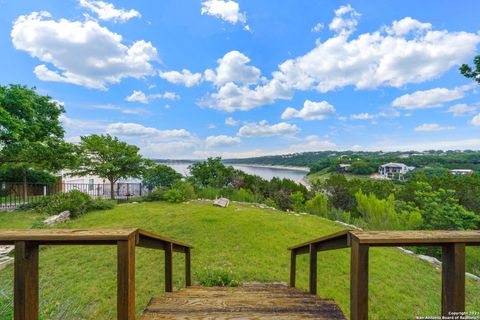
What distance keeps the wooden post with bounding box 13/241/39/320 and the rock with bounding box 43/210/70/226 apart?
7.56 m

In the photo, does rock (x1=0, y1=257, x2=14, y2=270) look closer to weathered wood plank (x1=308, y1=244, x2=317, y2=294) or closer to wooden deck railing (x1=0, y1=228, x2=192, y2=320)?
wooden deck railing (x1=0, y1=228, x2=192, y2=320)

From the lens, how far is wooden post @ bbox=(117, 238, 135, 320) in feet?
3.59

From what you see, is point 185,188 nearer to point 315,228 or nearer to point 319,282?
point 315,228

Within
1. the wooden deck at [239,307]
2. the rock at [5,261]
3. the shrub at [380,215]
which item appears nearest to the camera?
the wooden deck at [239,307]

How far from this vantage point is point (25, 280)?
43.4 inches

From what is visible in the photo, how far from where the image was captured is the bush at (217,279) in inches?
132

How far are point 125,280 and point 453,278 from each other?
160 centimetres

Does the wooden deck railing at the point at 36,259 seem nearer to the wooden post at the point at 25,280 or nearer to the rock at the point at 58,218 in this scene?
the wooden post at the point at 25,280

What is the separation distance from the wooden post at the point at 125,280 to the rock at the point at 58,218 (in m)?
7.88

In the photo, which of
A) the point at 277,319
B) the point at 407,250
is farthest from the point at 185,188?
the point at 277,319

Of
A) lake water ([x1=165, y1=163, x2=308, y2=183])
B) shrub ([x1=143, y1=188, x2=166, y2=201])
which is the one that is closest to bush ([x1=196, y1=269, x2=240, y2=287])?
shrub ([x1=143, y1=188, x2=166, y2=201])

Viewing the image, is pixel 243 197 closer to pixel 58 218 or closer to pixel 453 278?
pixel 58 218

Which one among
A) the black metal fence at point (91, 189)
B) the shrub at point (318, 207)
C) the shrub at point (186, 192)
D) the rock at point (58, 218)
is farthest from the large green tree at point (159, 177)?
the shrub at point (318, 207)

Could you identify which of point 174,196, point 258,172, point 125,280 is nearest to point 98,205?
point 174,196
